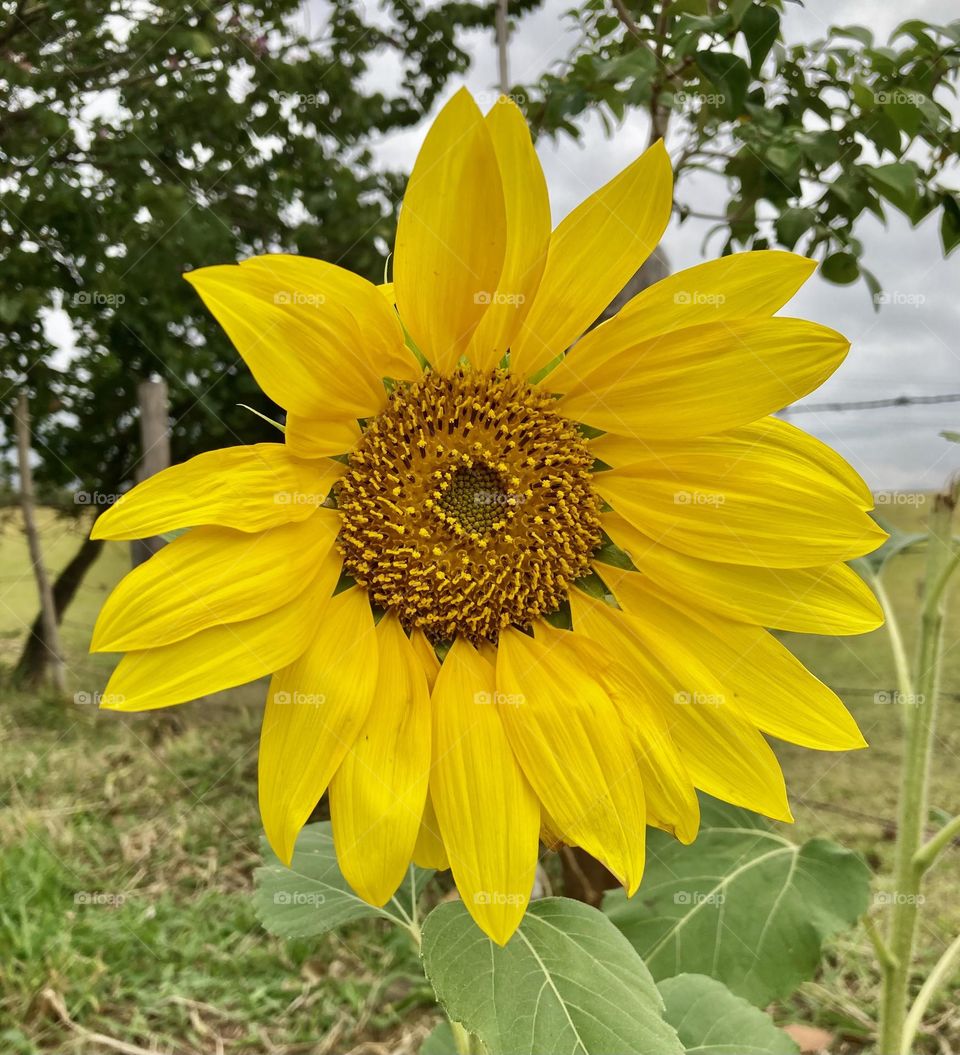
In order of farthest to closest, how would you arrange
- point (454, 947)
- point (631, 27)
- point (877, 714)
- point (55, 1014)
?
point (877, 714), point (55, 1014), point (631, 27), point (454, 947)

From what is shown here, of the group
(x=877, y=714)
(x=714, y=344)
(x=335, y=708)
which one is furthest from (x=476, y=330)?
(x=877, y=714)

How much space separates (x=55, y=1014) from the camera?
4.70 ft

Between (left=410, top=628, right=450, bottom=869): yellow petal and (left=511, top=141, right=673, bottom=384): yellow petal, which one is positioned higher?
(left=511, top=141, right=673, bottom=384): yellow petal

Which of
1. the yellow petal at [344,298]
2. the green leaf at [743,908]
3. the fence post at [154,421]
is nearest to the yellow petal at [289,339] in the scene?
the yellow petal at [344,298]

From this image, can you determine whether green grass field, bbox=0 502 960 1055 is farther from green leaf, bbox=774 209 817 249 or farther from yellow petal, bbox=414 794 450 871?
yellow petal, bbox=414 794 450 871

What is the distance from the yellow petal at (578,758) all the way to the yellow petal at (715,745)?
0.03 metres

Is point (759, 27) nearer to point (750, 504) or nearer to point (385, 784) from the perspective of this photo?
point (750, 504)

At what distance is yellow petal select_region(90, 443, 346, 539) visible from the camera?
1.56 feet

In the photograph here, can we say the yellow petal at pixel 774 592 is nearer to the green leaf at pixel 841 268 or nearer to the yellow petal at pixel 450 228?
the yellow petal at pixel 450 228

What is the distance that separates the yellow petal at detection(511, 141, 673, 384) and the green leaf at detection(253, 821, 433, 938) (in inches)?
16.4

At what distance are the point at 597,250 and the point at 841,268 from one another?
0.50 meters

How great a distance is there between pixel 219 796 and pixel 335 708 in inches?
65.8

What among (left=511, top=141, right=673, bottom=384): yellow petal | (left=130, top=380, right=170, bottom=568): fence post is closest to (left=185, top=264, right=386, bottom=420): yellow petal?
(left=511, top=141, right=673, bottom=384): yellow petal

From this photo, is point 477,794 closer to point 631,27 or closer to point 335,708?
point 335,708
